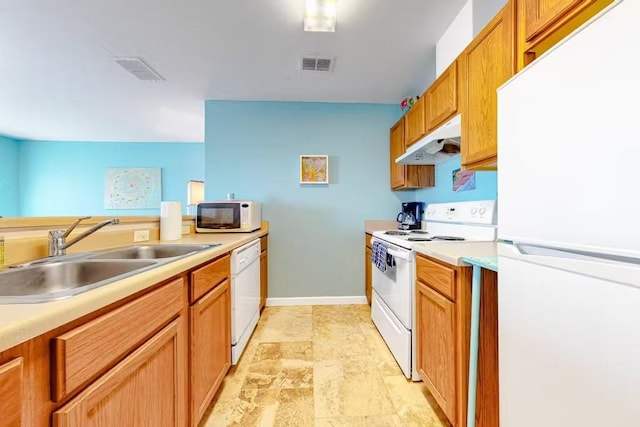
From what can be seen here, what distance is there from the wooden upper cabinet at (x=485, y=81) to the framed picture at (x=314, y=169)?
1.71 metres

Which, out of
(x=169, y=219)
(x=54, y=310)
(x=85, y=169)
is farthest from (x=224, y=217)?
(x=85, y=169)

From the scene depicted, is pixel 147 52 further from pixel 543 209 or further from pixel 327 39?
pixel 543 209

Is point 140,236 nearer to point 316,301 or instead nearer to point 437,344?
point 437,344

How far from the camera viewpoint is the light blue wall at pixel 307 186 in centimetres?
311

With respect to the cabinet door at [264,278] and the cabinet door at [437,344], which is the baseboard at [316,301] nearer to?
the cabinet door at [264,278]

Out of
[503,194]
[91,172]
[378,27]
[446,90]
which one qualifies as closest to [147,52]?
[378,27]

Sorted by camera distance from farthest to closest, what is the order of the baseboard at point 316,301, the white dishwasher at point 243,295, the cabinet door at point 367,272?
the baseboard at point 316,301, the cabinet door at point 367,272, the white dishwasher at point 243,295

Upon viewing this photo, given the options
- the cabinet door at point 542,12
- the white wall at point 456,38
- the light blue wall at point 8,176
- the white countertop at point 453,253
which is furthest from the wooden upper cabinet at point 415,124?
the light blue wall at point 8,176

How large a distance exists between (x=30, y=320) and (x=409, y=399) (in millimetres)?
1663

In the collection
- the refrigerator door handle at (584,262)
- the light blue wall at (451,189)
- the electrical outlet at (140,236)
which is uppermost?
the light blue wall at (451,189)

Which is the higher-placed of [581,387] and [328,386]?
[581,387]

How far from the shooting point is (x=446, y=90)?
1.83 metres

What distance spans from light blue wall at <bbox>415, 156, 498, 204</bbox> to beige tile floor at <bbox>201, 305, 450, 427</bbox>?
131cm

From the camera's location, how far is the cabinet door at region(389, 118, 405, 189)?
9.12ft
